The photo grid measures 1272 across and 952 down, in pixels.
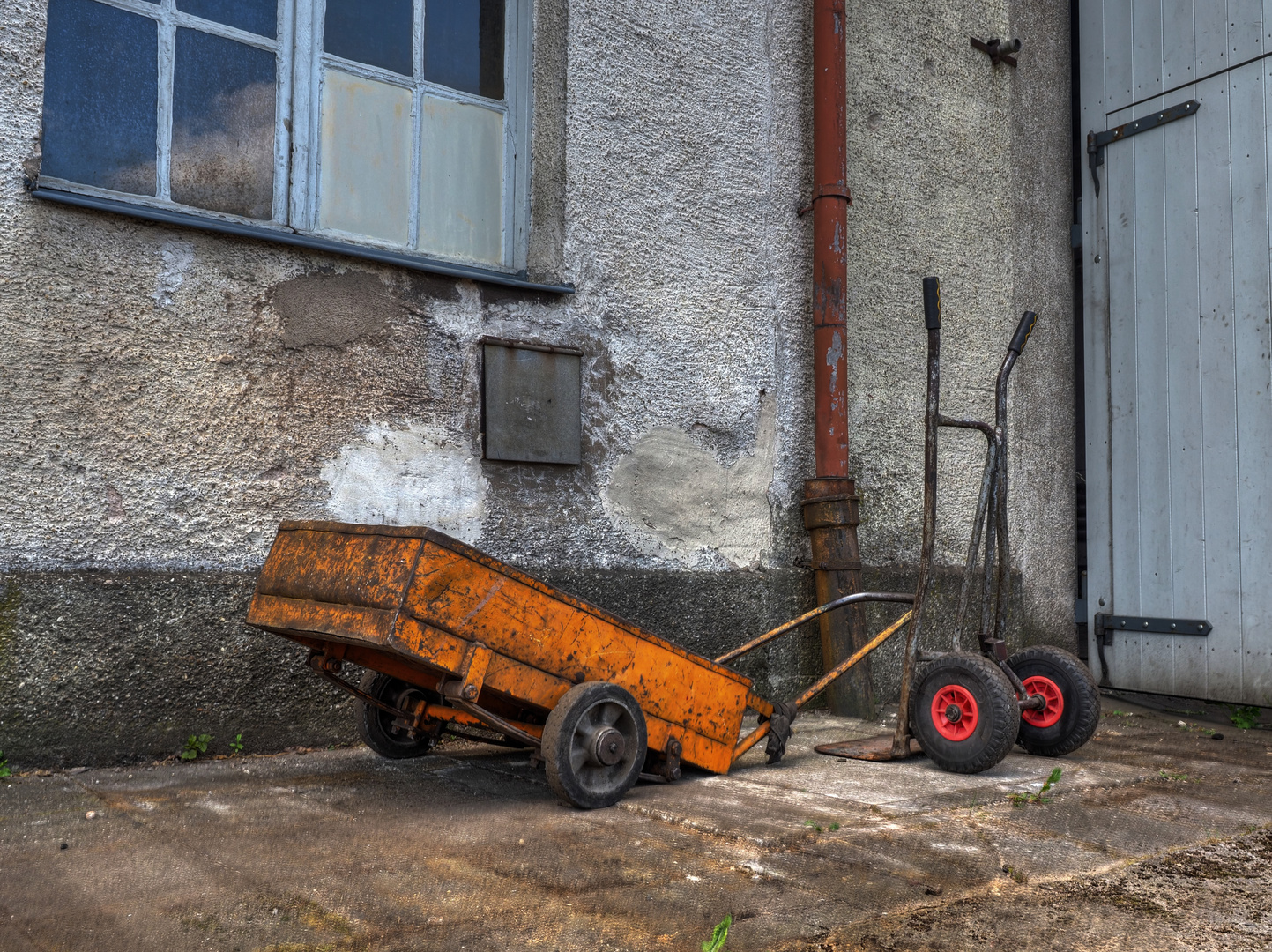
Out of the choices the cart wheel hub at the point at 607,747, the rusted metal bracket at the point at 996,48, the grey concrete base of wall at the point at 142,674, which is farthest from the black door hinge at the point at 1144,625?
the grey concrete base of wall at the point at 142,674

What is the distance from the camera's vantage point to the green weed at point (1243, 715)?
4.99 m

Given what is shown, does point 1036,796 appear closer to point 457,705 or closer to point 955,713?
point 955,713

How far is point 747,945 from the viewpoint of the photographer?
78.9 inches

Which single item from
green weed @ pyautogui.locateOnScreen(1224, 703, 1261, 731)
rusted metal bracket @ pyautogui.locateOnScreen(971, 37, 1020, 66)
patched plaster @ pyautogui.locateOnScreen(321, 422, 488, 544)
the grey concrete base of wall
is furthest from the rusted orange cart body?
rusted metal bracket @ pyautogui.locateOnScreen(971, 37, 1020, 66)

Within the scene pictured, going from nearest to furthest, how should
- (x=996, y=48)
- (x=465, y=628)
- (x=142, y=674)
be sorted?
(x=465, y=628) < (x=142, y=674) < (x=996, y=48)

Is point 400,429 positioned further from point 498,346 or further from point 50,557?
point 50,557

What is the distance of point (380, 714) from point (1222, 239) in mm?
4632

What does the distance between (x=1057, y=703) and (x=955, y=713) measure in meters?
0.56

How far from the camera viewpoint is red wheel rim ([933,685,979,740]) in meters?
3.55

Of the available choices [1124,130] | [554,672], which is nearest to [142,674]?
[554,672]

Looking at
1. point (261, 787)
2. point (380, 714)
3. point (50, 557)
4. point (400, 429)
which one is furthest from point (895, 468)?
point (50, 557)

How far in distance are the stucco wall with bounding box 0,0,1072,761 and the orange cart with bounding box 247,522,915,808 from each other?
677 millimetres

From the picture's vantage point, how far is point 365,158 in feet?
13.9

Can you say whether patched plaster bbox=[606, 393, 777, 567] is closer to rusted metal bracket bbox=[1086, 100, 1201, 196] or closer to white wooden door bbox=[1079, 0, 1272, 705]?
Result: white wooden door bbox=[1079, 0, 1272, 705]
